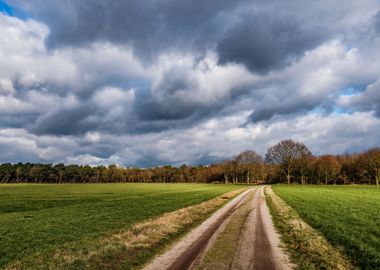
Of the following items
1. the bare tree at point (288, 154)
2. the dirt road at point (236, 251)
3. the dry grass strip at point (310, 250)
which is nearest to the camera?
the dirt road at point (236, 251)

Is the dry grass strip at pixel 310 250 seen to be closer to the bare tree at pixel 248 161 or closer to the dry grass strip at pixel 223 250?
the dry grass strip at pixel 223 250

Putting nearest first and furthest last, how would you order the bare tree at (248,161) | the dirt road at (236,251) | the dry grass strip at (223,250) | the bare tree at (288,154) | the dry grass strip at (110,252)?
the dry grass strip at (223,250), the dirt road at (236,251), the dry grass strip at (110,252), the bare tree at (288,154), the bare tree at (248,161)

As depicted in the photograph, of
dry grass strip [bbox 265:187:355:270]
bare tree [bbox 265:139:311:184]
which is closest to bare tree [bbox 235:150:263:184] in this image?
bare tree [bbox 265:139:311:184]

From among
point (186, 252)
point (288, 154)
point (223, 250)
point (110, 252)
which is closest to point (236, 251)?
point (223, 250)

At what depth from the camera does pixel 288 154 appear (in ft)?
474

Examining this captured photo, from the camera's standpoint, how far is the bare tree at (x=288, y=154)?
14400 cm

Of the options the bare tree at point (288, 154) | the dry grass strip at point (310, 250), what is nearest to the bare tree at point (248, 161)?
the bare tree at point (288, 154)

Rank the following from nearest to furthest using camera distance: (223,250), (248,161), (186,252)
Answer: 1. (186,252)
2. (223,250)
3. (248,161)

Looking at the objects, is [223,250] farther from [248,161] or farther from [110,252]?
[248,161]

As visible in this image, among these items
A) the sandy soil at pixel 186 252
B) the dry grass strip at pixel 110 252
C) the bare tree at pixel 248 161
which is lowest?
the dry grass strip at pixel 110 252

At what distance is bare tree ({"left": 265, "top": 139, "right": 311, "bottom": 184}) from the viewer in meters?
144

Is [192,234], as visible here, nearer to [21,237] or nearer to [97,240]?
[97,240]

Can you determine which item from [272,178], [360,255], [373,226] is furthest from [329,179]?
[360,255]

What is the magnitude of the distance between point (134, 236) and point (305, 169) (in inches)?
5657
